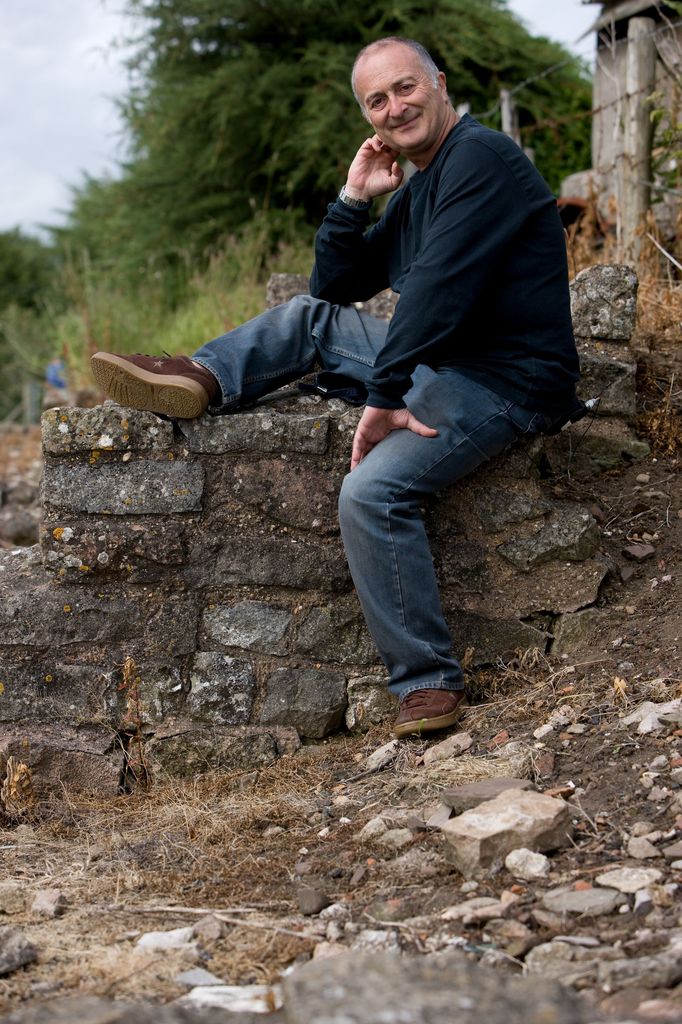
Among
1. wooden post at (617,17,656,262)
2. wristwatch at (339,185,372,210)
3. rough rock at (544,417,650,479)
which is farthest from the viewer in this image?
wooden post at (617,17,656,262)

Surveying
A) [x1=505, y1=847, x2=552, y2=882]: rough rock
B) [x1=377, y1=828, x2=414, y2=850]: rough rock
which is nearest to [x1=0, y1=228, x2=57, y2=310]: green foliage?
[x1=377, y1=828, x2=414, y2=850]: rough rock

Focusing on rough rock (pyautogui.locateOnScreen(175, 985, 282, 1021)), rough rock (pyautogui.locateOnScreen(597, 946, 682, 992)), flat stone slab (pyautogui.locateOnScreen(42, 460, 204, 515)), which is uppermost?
flat stone slab (pyautogui.locateOnScreen(42, 460, 204, 515))

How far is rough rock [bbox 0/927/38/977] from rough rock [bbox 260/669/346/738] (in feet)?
4.40

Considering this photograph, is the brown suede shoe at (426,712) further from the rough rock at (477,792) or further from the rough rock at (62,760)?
the rough rock at (62,760)

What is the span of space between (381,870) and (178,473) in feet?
4.93

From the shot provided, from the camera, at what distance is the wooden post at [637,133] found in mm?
5469

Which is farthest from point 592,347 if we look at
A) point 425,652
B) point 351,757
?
point 351,757

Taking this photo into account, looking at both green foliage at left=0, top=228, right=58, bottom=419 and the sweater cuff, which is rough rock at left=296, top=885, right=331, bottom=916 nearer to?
the sweater cuff

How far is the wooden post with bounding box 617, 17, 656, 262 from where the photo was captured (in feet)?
17.9

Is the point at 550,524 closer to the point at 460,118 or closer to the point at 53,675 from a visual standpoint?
the point at 460,118

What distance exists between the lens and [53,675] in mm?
3391

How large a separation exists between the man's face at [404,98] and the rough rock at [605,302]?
3.22ft

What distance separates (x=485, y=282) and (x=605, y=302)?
3.68 feet

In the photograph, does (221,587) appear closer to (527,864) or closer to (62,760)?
(62,760)
